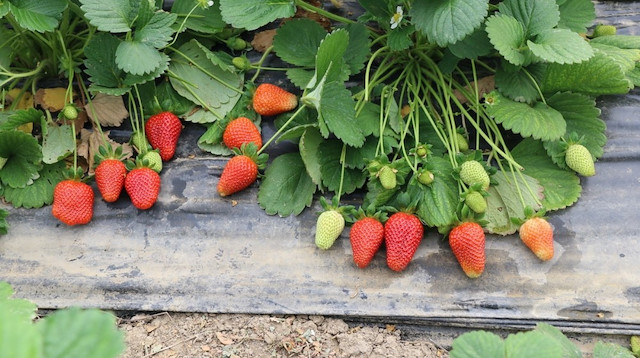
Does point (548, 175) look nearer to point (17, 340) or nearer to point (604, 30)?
point (604, 30)

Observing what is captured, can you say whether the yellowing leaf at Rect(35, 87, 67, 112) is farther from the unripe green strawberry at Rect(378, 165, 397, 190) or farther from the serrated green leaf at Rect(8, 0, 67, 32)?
the unripe green strawberry at Rect(378, 165, 397, 190)

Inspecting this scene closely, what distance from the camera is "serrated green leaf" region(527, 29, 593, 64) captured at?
1.55 meters

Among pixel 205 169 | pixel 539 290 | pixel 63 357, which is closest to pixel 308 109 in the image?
pixel 205 169

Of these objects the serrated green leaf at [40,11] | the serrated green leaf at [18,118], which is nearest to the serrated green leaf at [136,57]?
the serrated green leaf at [40,11]

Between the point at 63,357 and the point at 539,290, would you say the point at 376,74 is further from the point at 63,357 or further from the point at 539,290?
the point at 63,357

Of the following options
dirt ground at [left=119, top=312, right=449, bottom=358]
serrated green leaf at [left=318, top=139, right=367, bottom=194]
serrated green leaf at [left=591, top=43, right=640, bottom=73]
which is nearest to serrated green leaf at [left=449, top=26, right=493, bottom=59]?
serrated green leaf at [left=591, top=43, right=640, bottom=73]

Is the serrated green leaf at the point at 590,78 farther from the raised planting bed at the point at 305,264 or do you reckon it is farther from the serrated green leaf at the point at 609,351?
the serrated green leaf at the point at 609,351

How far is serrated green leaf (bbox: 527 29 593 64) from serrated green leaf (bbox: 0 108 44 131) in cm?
139

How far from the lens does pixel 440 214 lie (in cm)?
159

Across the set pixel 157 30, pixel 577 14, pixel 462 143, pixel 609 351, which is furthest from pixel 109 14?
pixel 609 351

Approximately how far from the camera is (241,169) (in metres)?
1.72

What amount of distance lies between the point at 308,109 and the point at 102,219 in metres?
0.67

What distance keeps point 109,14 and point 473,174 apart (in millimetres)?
1066

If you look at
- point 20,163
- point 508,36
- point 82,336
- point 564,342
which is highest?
point 82,336
